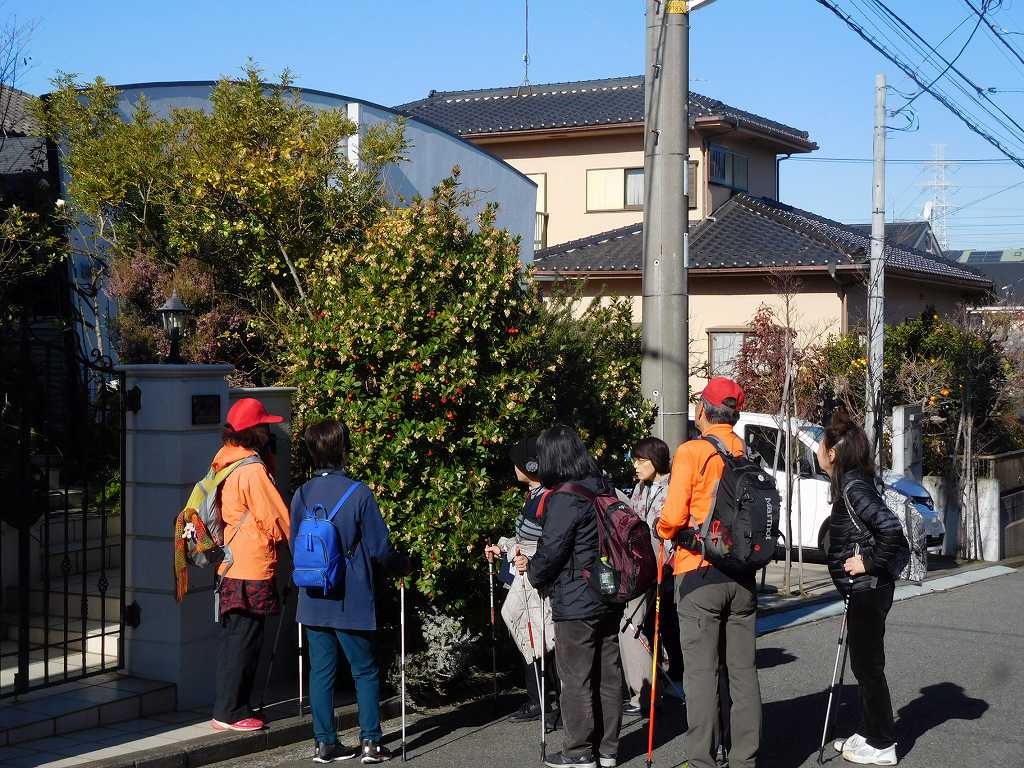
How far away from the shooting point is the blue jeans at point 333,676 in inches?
245

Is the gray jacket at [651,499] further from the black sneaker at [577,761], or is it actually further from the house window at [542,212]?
the house window at [542,212]

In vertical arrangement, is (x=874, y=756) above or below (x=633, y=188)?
below

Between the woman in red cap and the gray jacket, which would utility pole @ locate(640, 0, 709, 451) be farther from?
the woman in red cap

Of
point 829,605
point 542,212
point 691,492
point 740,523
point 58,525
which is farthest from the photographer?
point 542,212

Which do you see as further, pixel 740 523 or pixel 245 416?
pixel 245 416

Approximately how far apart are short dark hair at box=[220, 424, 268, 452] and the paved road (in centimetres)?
177

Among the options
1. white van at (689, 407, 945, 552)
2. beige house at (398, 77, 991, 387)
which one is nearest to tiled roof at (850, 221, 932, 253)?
beige house at (398, 77, 991, 387)

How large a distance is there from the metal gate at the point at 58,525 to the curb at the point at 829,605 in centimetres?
A: 569

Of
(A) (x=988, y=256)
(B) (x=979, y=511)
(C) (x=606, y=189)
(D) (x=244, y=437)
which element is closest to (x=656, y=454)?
(D) (x=244, y=437)

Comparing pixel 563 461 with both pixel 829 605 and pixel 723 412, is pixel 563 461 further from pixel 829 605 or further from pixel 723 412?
pixel 829 605

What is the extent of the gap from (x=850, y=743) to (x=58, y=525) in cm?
590

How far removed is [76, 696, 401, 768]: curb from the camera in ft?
19.5

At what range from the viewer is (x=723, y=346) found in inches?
861

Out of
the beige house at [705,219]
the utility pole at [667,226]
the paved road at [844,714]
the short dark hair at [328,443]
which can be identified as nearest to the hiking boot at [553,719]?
the paved road at [844,714]
